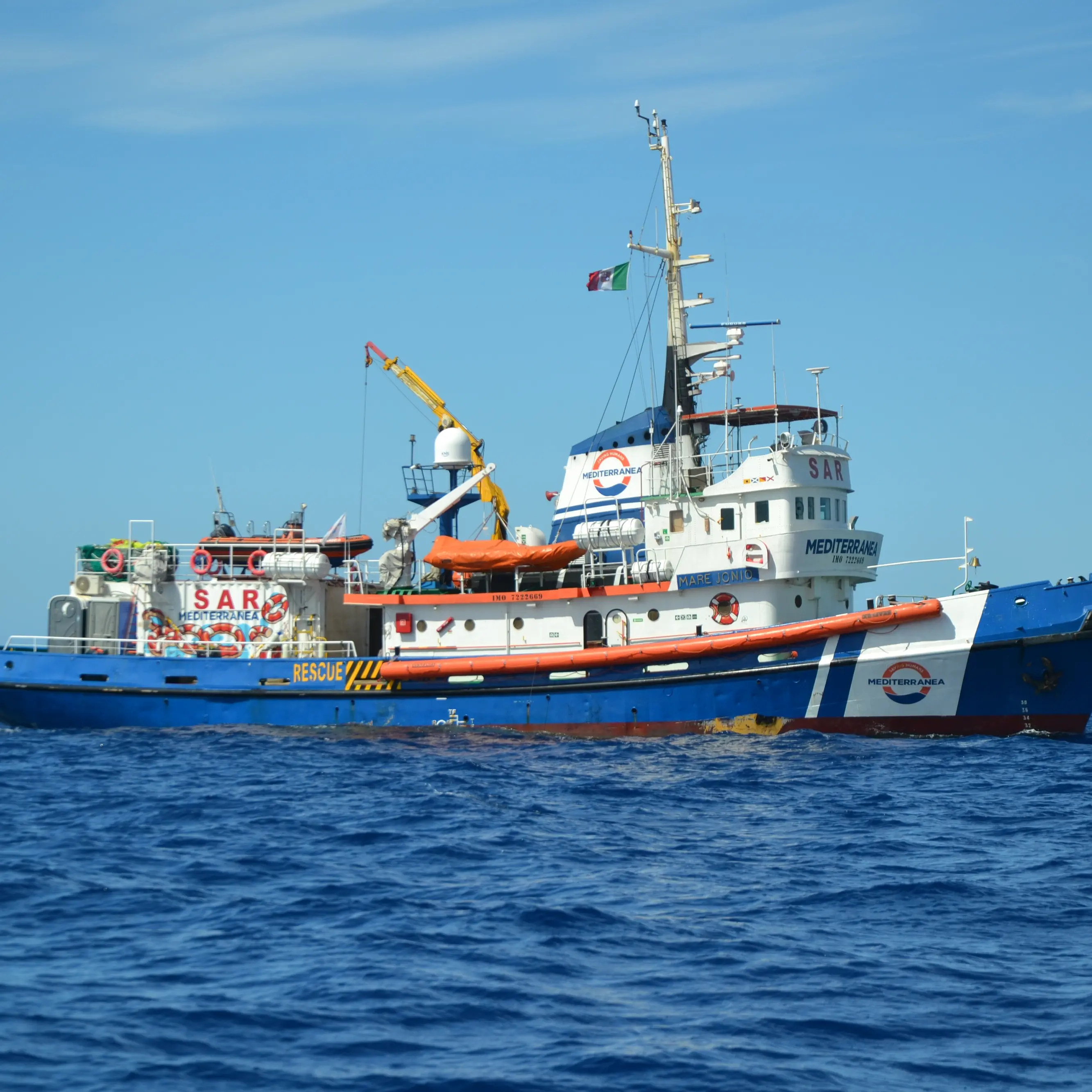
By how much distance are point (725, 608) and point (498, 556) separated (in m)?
4.52

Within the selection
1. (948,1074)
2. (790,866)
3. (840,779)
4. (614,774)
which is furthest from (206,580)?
(948,1074)

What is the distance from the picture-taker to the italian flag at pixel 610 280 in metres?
26.9

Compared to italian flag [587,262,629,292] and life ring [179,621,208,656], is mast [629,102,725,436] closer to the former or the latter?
italian flag [587,262,629,292]

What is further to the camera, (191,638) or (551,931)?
(191,638)

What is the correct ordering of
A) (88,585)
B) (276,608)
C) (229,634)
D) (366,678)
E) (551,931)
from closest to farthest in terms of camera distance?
(551,931), (366,678), (276,608), (229,634), (88,585)

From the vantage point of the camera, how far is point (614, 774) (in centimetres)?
1931

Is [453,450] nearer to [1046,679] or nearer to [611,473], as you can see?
[611,473]

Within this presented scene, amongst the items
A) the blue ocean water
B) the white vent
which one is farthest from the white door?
the white vent

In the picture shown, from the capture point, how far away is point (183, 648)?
2734 cm

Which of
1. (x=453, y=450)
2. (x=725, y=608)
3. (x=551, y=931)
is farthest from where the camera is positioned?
(x=453, y=450)

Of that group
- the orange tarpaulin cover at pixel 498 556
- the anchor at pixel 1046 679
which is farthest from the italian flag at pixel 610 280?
the anchor at pixel 1046 679

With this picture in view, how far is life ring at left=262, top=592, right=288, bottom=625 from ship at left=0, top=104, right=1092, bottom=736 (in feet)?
0.14

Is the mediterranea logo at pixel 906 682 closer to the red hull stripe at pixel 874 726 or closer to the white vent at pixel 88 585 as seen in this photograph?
the red hull stripe at pixel 874 726

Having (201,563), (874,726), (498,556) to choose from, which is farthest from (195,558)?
(874,726)
